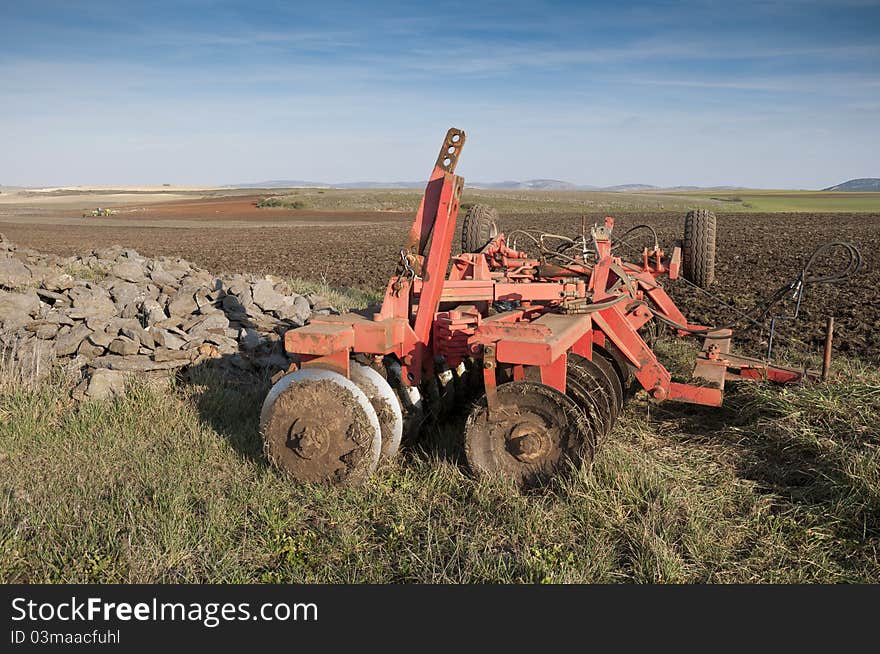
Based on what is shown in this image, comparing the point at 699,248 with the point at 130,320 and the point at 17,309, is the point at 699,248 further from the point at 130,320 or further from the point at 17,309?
the point at 17,309

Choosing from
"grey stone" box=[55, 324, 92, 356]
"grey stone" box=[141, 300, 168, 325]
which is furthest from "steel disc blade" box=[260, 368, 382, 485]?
"grey stone" box=[141, 300, 168, 325]

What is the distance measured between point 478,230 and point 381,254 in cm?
1462

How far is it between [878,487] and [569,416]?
1960 millimetres

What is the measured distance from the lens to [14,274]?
8.30 meters

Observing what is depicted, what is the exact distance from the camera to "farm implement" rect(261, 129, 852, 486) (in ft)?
15.0

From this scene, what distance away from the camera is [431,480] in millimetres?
4773

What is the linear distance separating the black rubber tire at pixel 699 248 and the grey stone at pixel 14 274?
304 inches

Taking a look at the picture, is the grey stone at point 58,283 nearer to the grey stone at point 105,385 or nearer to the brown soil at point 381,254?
the grey stone at point 105,385

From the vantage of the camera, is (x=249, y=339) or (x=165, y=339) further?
(x=249, y=339)

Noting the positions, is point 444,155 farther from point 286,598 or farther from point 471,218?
point 471,218

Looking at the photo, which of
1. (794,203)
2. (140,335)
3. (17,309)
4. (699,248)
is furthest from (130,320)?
(794,203)

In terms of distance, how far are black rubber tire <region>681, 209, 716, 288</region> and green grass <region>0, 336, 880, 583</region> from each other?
7.91 ft

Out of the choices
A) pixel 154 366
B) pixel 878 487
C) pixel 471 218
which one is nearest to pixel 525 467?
pixel 878 487

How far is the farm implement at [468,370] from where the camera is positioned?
4.58 metres
